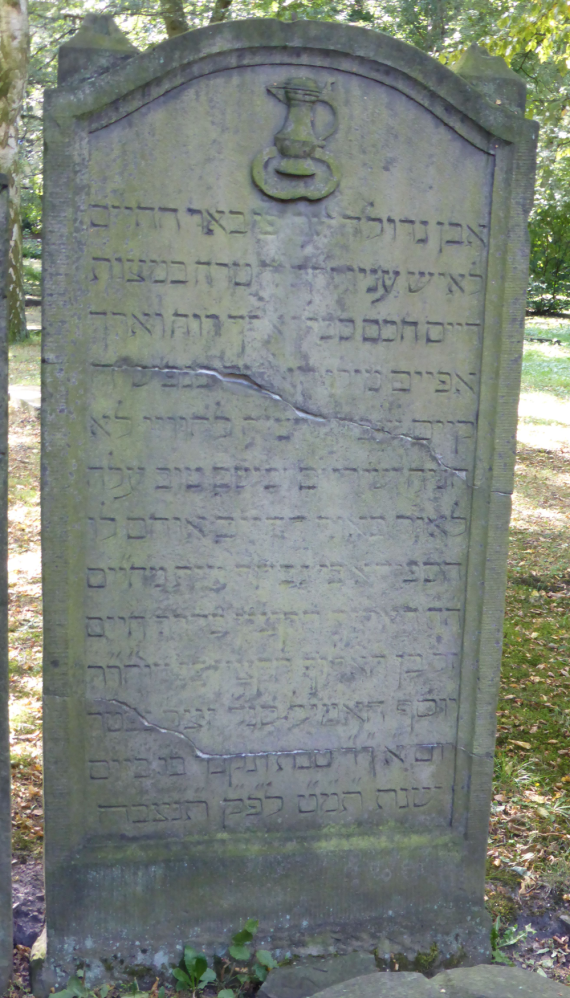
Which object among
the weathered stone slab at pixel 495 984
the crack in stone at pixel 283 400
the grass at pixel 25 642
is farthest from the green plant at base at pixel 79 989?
the crack in stone at pixel 283 400

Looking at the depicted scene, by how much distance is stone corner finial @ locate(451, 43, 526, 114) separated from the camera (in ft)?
9.23

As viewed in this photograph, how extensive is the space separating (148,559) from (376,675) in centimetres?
87

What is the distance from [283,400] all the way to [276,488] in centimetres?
28

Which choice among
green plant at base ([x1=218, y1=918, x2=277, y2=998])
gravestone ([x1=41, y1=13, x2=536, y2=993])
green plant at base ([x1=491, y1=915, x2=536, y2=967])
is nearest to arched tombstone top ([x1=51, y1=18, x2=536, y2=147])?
gravestone ([x1=41, y1=13, x2=536, y2=993])

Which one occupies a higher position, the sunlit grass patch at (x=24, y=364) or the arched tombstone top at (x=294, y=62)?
the arched tombstone top at (x=294, y=62)

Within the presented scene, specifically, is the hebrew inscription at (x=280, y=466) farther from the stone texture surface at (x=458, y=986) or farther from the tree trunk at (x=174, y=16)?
the tree trunk at (x=174, y=16)

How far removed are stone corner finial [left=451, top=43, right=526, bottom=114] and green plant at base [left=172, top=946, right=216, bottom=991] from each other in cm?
290

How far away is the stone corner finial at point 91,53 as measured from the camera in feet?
8.43

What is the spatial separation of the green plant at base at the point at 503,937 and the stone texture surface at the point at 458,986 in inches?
29.6

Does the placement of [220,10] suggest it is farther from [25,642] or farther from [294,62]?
[294,62]

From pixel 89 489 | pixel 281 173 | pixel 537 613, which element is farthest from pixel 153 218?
pixel 537 613

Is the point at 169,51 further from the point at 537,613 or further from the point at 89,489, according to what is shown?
the point at 537,613

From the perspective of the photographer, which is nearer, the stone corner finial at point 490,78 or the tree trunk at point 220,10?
the stone corner finial at point 490,78

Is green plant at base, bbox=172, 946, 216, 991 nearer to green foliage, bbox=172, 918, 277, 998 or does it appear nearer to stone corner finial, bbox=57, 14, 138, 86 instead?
green foliage, bbox=172, 918, 277, 998
